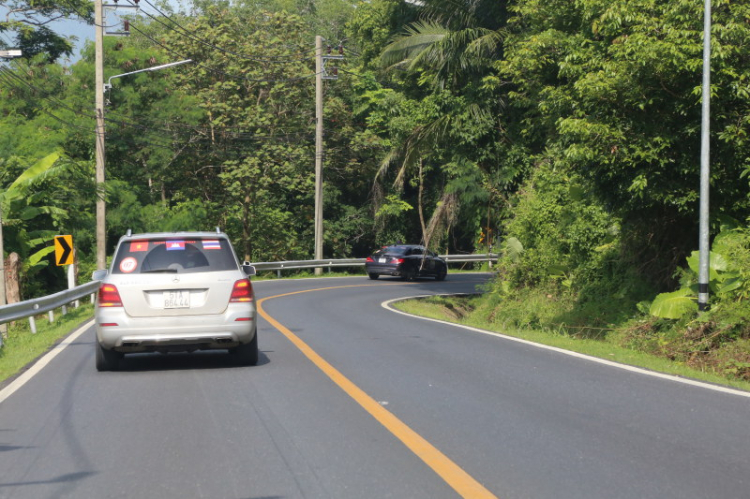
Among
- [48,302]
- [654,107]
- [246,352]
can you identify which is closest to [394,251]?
[48,302]

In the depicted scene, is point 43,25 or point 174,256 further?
point 43,25

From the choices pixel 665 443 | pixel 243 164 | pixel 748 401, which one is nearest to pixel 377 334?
pixel 748 401

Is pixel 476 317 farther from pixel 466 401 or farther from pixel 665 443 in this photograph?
pixel 665 443

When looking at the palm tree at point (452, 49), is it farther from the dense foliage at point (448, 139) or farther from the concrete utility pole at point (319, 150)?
the concrete utility pole at point (319, 150)

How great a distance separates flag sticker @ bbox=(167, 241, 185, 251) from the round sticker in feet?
1.45

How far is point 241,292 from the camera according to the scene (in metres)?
10.1

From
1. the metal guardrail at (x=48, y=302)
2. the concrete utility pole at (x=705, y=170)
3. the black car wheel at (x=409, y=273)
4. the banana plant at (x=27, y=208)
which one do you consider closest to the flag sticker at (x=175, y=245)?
the metal guardrail at (x=48, y=302)

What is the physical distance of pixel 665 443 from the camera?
6.37m

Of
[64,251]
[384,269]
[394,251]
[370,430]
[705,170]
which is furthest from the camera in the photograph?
[394,251]

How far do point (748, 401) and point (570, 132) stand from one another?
6727mm

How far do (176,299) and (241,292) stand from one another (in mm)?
755

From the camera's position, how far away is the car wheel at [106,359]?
10.1 m

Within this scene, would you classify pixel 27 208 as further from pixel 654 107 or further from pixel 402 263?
pixel 654 107

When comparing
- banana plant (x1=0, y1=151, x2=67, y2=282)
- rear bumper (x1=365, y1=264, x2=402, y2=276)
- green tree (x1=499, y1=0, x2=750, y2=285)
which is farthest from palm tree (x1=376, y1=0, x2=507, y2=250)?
banana plant (x1=0, y1=151, x2=67, y2=282)
